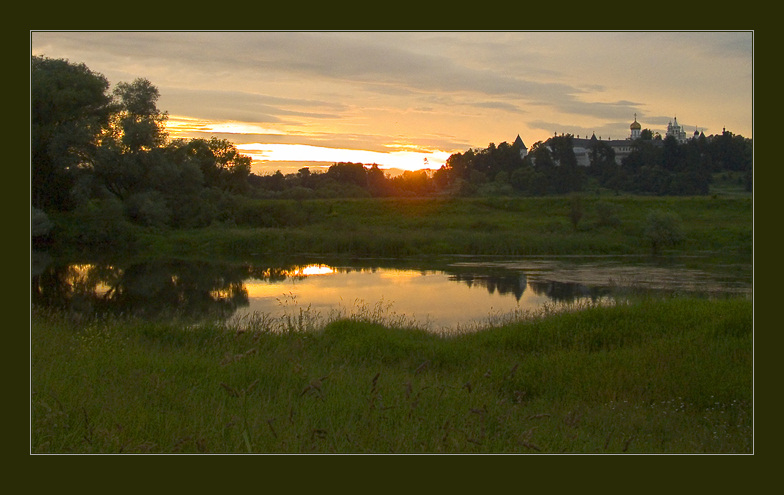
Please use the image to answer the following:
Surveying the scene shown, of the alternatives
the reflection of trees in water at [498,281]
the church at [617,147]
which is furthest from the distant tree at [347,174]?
the reflection of trees in water at [498,281]

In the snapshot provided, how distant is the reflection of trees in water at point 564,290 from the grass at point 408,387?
6555 mm

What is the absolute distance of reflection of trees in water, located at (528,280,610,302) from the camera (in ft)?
66.1

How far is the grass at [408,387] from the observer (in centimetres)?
548

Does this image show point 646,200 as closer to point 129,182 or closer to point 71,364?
point 129,182

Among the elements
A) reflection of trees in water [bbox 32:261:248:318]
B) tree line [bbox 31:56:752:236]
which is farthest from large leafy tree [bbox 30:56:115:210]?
reflection of trees in water [bbox 32:261:248:318]

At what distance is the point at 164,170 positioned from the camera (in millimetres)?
33844

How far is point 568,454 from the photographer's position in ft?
16.0

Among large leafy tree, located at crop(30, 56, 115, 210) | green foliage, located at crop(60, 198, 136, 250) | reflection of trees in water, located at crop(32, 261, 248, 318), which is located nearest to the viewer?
reflection of trees in water, located at crop(32, 261, 248, 318)

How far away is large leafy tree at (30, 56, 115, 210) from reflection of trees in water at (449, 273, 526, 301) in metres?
17.2

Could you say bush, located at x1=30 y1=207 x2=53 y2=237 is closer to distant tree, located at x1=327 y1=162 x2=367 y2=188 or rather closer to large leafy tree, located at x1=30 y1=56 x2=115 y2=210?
large leafy tree, located at x1=30 y1=56 x2=115 y2=210

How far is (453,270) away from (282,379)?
20.6 metres

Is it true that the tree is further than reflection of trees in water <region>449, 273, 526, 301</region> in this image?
Yes

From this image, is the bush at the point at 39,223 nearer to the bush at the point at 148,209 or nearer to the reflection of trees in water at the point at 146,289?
the reflection of trees in water at the point at 146,289

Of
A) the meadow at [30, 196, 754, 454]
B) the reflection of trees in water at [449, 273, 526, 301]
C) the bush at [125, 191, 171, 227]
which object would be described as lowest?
the meadow at [30, 196, 754, 454]
